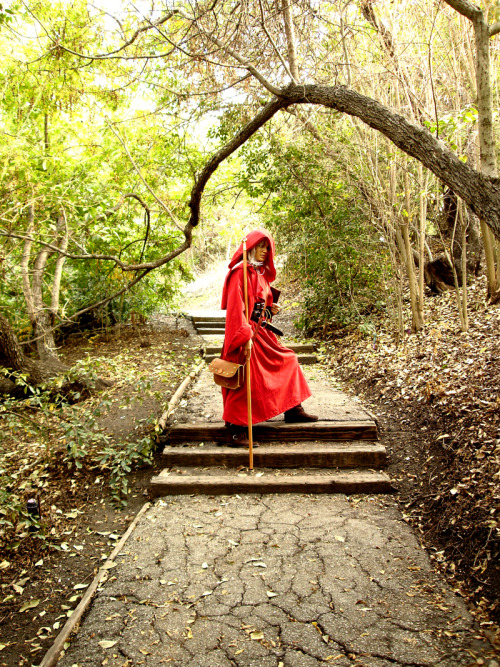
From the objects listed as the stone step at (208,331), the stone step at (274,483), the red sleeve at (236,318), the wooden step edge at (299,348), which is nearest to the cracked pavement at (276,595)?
the stone step at (274,483)

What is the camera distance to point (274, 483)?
169 inches

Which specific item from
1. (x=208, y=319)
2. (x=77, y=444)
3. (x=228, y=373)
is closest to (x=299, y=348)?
(x=208, y=319)

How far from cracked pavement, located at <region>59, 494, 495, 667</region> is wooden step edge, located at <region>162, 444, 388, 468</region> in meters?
0.52

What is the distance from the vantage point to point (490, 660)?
2.38 m

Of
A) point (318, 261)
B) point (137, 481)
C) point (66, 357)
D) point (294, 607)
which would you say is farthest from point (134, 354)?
point (294, 607)

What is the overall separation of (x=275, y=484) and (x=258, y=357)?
1.17 metres

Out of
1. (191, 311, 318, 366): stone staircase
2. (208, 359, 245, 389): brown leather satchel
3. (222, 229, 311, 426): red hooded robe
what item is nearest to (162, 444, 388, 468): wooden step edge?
(222, 229, 311, 426): red hooded robe

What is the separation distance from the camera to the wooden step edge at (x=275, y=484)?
4216 mm

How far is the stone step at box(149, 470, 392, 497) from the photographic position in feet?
13.8

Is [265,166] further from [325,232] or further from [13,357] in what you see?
[13,357]

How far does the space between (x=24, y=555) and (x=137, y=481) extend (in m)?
1.25

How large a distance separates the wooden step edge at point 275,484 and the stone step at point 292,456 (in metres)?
0.18

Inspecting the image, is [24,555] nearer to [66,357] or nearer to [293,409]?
[293,409]

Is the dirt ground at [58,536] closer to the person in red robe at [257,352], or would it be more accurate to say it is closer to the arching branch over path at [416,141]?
the person in red robe at [257,352]
